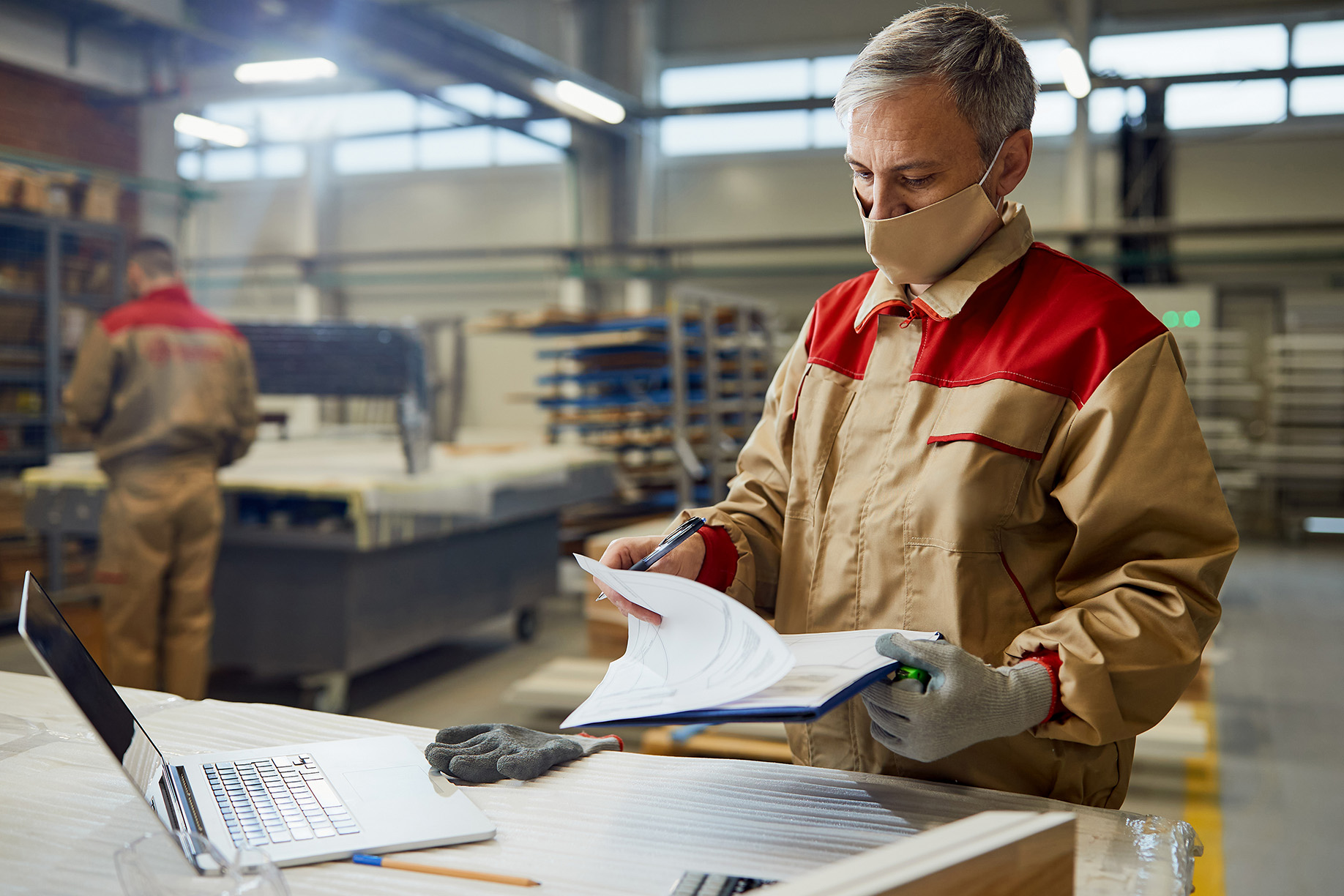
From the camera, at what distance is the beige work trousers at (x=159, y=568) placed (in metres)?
3.99

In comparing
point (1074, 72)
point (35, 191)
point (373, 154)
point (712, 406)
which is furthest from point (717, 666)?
point (373, 154)

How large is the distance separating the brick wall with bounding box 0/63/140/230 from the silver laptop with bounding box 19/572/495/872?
16.0ft

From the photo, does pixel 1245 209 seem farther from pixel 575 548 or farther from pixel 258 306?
pixel 258 306

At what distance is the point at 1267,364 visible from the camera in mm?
11016

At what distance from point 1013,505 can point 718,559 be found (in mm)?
403

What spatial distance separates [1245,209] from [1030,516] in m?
11.6

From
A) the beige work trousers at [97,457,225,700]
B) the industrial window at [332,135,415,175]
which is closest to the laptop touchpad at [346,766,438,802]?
the beige work trousers at [97,457,225,700]

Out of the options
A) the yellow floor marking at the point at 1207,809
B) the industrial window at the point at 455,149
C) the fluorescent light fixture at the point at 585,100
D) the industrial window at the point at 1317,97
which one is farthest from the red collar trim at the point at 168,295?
the industrial window at the point at 1317,97

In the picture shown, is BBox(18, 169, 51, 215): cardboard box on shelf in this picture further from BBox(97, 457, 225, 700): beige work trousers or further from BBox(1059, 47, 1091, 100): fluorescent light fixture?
BBox(1059, 47, 1091, 100): fluorescent light fixture

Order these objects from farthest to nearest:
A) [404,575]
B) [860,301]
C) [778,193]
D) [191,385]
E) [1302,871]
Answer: [778,193] < [404,575] < [191,385] < [1302,871] < [860,301]

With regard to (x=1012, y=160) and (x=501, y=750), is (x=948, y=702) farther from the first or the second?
(x=1012, y=160)

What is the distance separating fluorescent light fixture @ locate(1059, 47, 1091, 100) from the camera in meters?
8.69

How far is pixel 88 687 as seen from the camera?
1024 mm

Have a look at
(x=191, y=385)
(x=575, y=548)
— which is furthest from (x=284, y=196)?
(x=191, y=385)
